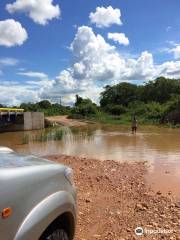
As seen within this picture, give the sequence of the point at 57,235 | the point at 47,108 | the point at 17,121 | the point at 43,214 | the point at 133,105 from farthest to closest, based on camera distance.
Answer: the point at 47,108
the point at 133,105
the point at 17,121
the point at 57,235
the point at 43,214

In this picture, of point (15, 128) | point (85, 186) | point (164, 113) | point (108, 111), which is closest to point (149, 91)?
point (108, 111)

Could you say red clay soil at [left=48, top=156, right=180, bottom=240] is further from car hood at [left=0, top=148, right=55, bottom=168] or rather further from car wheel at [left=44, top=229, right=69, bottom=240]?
car hood at [left=0, top=148, right=55, bottom=168]

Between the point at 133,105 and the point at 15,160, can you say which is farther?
the point at 133,105

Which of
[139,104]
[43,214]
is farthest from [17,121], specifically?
[43,214]

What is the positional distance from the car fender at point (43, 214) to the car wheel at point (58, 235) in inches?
6.6

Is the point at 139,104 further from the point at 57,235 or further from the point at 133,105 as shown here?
the point at 57,235

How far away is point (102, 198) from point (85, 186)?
1144 millimetres

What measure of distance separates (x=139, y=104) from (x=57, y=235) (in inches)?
2831

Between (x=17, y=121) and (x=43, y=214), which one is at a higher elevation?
(x=43, y=214)

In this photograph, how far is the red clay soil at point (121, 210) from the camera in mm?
5324

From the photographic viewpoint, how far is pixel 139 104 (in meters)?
74.2

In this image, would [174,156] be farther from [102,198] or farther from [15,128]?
[15,128]

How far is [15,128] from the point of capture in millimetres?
45031

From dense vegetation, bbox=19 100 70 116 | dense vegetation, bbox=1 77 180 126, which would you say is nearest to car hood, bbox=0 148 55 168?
dense vegetation, bbox=1 77 180 126
